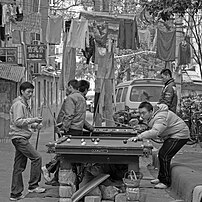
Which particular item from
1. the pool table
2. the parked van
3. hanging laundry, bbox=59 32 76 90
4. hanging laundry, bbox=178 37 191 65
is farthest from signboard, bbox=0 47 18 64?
the pool table

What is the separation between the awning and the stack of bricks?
11995 millimetres

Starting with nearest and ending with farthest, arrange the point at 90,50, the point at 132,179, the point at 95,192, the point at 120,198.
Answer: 1. the point at 132,179
2. the point at 120,198
3. the point at 95,192
4. the point at 90,50

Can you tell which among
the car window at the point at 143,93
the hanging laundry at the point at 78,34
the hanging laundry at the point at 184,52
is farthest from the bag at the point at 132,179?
the car window at the point at 143,93

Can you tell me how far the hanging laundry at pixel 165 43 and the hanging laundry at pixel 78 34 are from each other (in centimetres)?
351

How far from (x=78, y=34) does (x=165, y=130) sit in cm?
690

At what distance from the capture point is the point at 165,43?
18.6 meters

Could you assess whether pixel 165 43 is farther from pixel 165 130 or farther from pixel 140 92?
pixel 165 130

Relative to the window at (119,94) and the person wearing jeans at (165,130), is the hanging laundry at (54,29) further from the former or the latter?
the person wearing jeans at (165,130)

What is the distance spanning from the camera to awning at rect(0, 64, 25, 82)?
2005 cm

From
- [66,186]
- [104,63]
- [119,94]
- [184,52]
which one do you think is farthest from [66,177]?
[119,94]

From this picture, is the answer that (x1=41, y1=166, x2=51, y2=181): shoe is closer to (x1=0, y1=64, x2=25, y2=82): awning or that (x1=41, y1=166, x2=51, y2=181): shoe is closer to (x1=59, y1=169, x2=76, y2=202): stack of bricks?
(x1=59, y1=169, x2=76, y2=202): stack of bricks

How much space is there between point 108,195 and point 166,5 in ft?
14.1

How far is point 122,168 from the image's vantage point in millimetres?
9953

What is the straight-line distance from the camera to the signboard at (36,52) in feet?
69.2
